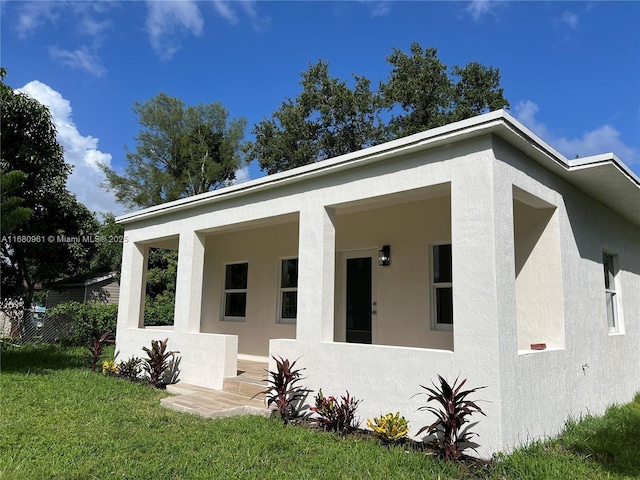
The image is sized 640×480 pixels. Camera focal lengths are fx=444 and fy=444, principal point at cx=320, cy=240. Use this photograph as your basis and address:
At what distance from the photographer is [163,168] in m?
27.3

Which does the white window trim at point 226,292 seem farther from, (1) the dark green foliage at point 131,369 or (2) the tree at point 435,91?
(2) the tree at point 435,91

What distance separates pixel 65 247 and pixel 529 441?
58.0ft

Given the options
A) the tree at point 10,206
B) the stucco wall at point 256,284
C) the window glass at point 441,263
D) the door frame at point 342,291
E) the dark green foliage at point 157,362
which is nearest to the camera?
the window glass at point 441,263

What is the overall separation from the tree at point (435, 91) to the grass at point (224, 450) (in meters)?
17.6

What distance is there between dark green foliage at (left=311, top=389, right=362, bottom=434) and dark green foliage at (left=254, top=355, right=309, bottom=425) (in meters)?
0.51

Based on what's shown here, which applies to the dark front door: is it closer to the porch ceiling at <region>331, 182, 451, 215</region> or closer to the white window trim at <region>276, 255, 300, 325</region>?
the white window trim at <region>276, 255, 300, 325</region>

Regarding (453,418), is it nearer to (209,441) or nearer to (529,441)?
(529,441)

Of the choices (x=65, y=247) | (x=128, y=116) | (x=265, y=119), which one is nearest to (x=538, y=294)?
(x=65, y=247)

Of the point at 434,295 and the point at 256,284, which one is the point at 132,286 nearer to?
the point at 256,284

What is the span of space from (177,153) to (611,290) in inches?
980

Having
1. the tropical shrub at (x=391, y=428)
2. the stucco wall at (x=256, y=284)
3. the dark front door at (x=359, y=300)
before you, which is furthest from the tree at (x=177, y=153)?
the tropical shrub at (x=391, y=428)

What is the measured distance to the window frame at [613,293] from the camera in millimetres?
7530

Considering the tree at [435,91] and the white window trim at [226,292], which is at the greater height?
the tree at [435,91]

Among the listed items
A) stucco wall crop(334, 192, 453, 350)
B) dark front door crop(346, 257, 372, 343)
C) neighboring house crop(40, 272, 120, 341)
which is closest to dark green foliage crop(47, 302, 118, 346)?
neighboring house crop(40, 272, 120, 341)
